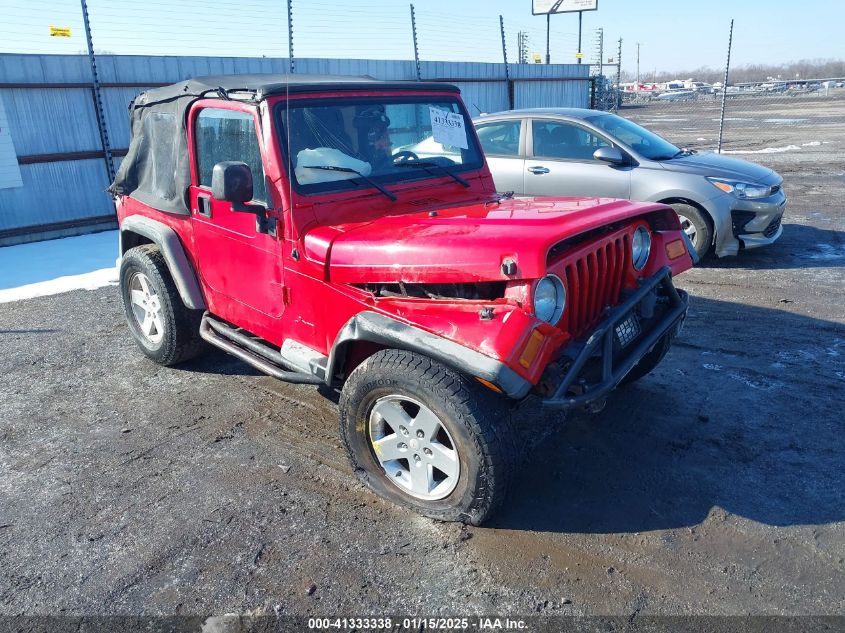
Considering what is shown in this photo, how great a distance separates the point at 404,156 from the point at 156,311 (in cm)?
228

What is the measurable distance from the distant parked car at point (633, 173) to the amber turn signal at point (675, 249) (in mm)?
3491

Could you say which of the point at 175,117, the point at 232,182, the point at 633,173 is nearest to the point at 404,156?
the point at 232,182

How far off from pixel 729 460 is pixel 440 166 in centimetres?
241

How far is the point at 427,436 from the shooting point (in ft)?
10.1

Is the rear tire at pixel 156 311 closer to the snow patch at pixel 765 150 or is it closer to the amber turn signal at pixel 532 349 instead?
the amber turn signal at pixel 532 349

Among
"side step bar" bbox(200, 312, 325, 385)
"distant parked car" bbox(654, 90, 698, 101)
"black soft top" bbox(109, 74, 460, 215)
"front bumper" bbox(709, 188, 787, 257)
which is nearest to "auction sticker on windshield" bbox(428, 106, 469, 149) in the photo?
"black soft top" bbox(109, 74, 460, 215)

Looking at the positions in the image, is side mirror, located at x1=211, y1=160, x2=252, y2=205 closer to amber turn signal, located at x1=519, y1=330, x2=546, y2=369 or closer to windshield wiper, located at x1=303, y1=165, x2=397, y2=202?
windshield wiper, located at x1=303, y1=165, x2=397, y2=202

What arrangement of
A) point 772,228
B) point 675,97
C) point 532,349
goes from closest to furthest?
point 532,349, point 772,228, point 675,97

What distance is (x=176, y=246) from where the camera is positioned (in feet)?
14.8

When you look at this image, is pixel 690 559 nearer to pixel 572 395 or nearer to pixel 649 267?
pixel 572 395

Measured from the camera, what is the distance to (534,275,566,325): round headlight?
2.92 metres

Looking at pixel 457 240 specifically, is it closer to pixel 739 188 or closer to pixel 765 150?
pixel 739 188

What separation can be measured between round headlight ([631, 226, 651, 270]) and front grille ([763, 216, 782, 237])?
422 centimetres

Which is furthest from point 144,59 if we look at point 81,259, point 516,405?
point 516,405
